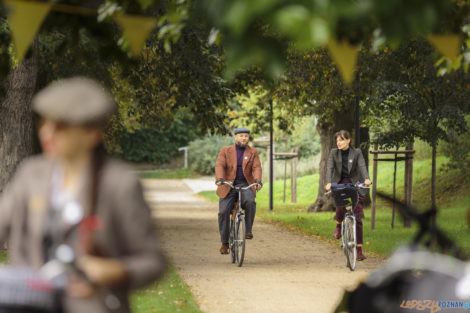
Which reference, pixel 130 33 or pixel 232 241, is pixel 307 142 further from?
pixel 130 33

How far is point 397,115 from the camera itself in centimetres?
1814

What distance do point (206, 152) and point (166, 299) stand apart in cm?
5288

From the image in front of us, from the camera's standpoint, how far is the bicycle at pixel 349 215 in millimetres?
11195

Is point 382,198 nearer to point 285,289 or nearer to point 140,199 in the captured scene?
point 140,199

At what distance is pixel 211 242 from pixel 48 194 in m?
12.9

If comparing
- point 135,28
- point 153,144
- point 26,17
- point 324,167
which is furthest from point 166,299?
point 153,144

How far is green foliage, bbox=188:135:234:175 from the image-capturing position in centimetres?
6128

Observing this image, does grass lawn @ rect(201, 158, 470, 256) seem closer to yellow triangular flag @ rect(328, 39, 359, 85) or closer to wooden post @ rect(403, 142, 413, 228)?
wooden post @ rect(403, 142, 413, 228)

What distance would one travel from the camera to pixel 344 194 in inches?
446

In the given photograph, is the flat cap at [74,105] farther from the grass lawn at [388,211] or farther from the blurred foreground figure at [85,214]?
the grass lawn at [388,211]

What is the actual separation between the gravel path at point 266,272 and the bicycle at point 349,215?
0.76ft

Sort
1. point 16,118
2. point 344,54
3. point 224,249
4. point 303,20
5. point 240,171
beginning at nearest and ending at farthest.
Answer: point 303,20 < point 344,54 < point 240,171 < point 16,118 < point 224,249

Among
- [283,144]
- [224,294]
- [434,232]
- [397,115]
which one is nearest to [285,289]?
[224,294]

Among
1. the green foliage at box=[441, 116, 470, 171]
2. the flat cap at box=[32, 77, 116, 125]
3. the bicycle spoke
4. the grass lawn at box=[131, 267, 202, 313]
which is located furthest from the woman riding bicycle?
the green foliage at box=[441, 116, 470, 171]
